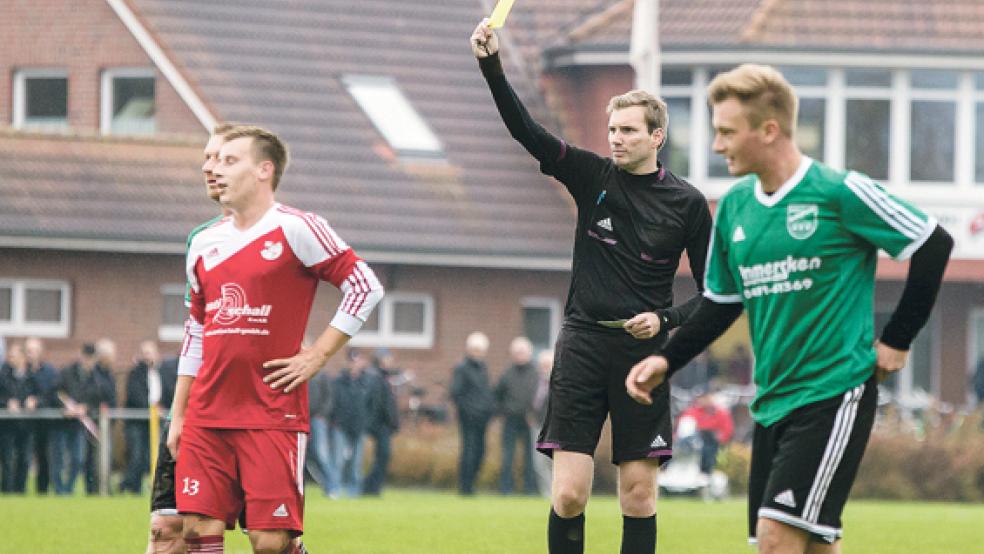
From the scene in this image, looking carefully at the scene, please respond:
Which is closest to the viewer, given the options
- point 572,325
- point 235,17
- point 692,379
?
point 572,325

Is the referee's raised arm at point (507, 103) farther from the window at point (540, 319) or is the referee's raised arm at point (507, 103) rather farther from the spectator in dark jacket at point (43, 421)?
the window at point (540, 319)

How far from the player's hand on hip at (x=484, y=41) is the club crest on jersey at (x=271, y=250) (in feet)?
4.13

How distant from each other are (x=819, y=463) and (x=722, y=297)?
755 mm

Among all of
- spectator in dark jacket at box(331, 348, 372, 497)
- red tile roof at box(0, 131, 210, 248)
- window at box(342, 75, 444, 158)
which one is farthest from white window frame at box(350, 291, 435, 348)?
spectator in dark jacket at box(331, 348, 372, 497)

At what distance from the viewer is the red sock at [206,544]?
862 cm

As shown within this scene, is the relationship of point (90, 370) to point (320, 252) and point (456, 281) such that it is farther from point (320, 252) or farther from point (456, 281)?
point (320, 252)

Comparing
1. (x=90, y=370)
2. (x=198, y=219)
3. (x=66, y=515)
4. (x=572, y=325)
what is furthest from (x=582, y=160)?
(x=198, y=219)

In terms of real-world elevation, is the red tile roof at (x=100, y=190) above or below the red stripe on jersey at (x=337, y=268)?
above

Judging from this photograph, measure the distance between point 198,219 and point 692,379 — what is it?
339 inches

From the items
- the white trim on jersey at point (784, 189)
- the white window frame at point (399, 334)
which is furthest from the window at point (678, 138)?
the white trim on jersey at point (784, 189)

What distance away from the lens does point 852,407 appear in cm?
744

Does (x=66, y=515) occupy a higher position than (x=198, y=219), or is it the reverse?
(x=198, y=219)

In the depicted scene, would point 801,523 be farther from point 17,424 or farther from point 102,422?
point 17,424

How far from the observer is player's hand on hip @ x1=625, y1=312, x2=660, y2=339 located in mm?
9391
